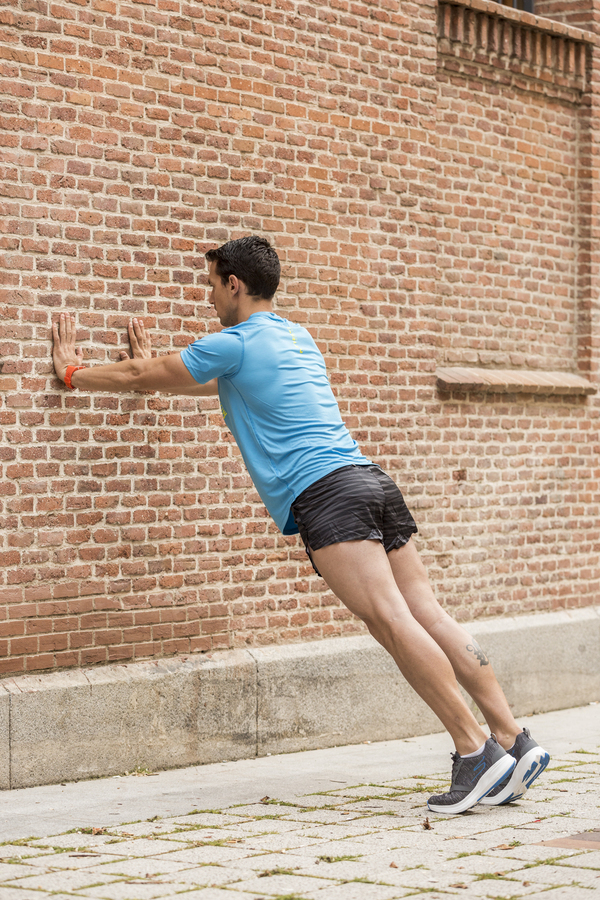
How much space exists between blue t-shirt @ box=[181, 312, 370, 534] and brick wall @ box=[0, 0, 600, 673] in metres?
1.13

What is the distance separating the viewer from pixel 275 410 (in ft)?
15.9

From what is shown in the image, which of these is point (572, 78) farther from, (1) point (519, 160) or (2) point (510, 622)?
(2) point (510, 622)

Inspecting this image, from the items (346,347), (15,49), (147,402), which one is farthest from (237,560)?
(15,49)

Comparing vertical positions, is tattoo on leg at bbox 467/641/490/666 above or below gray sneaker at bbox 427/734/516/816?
above

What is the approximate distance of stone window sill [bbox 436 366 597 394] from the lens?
7.71m

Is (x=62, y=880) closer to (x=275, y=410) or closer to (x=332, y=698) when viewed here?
(x=275, y=410)

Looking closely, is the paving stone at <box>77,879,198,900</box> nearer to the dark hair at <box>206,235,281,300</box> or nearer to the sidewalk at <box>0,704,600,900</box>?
the sidewalk at <box>0,704,600,900</box>

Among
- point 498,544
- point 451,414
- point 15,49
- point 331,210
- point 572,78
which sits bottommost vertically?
point 498,544

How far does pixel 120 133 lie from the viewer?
19.6 feet

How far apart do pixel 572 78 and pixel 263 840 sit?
246 inches

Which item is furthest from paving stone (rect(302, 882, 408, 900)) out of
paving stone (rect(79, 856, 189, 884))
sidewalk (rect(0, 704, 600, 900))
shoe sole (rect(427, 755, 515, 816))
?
shoe sole (rect(427, 755, 515, 816))

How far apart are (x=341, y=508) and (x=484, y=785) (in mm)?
1176

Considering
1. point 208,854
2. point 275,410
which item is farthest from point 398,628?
point 208,854

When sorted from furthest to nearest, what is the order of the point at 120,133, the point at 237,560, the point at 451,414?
the point at 451,414 < the point at 237,560 < the point at 120,133
